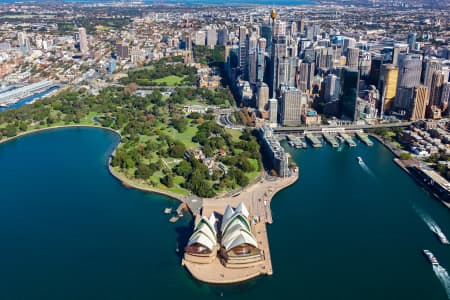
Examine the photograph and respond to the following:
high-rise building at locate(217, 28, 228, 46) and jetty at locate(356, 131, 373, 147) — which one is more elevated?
high-rise building at locate(217, 28, 228, 46)

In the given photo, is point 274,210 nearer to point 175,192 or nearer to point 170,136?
point 175,192

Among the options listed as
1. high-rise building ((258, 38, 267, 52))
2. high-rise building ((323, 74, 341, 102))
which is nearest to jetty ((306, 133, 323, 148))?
high-rise building ((323, 74, 341, 102))

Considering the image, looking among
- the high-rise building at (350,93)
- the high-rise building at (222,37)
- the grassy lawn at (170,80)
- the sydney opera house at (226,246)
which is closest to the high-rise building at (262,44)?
the grassy lawn at (170,80)

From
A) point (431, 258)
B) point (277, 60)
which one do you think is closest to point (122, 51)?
point (277, 60)

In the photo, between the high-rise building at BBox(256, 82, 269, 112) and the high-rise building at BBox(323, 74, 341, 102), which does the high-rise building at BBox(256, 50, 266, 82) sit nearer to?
the high-rise building at BBox(256, 82, 269, 112)

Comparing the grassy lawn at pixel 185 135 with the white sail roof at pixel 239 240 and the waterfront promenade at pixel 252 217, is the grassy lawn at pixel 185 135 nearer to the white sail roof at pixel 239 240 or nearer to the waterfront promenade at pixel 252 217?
the waterfront promenade at pixel 252 217

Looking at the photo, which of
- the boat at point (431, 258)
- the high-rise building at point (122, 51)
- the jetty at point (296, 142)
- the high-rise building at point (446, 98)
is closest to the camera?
the boat at point (431, 258)
